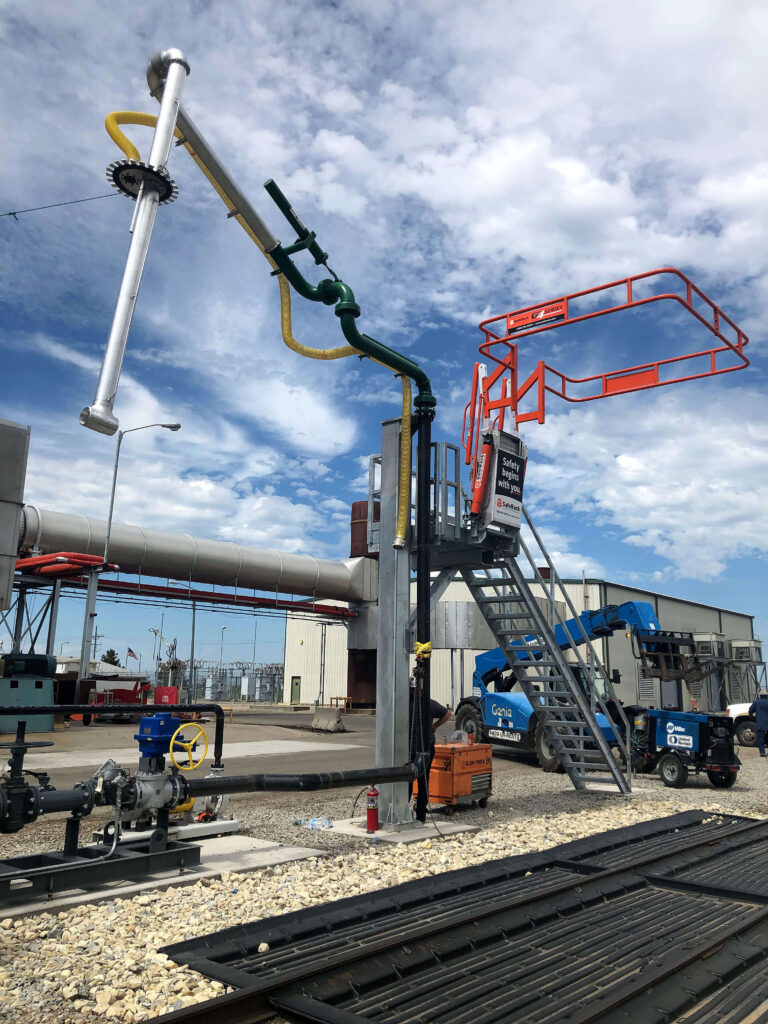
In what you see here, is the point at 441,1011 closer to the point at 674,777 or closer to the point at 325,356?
the point at 325,356

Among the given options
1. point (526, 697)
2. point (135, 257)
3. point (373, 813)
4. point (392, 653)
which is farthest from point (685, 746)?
point (135, 257)

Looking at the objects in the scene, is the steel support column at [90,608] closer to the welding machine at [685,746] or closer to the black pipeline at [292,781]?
the welding machine at [685,746]

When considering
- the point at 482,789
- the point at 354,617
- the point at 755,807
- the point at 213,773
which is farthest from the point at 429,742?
the point at 354,617

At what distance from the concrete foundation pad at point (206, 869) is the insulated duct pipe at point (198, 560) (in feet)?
59.3

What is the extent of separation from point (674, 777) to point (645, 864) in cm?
790

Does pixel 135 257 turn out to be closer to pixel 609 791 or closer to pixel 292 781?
pixel 292 781

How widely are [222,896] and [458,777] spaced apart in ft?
16.9

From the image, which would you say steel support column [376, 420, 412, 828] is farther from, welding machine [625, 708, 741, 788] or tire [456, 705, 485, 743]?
tire [456, 705, 485, 743]

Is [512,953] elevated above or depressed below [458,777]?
below

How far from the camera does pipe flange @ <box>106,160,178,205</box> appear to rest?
23.6ft

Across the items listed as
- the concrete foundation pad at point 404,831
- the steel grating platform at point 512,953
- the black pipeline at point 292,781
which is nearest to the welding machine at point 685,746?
the concrete foundation pad at point 404,831

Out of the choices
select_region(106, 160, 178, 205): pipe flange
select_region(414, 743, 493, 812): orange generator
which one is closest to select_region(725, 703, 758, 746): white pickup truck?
select_region(414, 743, 493, 812): orange generator

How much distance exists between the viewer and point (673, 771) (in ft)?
49.4

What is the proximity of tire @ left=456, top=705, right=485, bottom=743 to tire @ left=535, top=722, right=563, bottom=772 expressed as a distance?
1.67 meters
